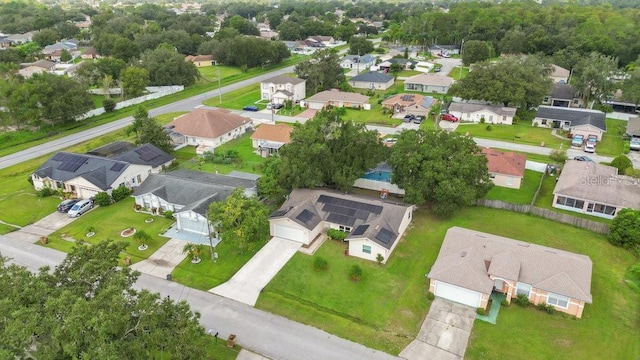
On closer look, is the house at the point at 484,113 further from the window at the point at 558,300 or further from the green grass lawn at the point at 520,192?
the window at the point at 558,300

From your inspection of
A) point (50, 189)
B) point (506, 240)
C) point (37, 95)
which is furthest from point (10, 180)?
point (506, 240)

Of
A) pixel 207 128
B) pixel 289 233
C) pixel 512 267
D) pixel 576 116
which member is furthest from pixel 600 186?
pixel 207 128

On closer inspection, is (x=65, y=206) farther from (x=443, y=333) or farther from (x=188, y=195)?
(x=443, y=333)

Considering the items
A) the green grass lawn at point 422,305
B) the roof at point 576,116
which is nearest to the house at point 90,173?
the green grass lawn at point 422,305

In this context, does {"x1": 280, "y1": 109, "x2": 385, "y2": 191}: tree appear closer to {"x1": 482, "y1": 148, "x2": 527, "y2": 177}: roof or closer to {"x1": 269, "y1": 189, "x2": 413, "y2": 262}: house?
{"x1": 269, "y1": 189, "x2": 413, "y2": 262}: house

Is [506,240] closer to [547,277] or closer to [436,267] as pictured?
[547,277]

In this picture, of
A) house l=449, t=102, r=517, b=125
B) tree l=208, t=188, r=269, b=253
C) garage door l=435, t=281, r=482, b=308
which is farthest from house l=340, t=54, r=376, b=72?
garage door l=435, t=281, r=482, b=308
